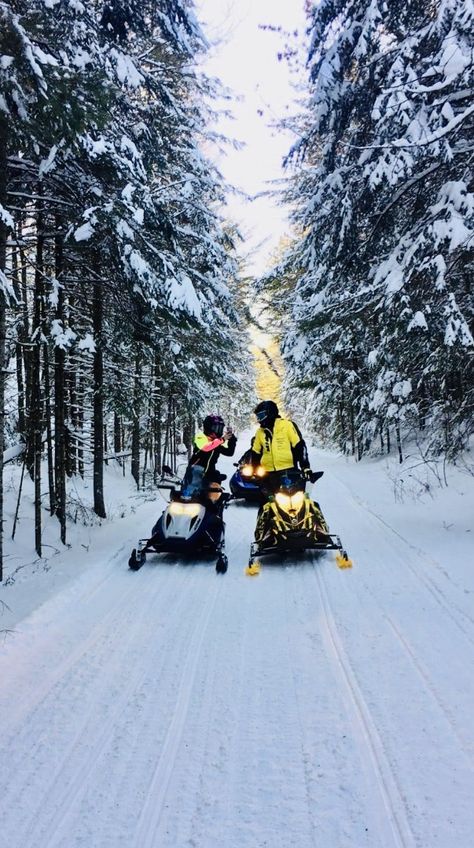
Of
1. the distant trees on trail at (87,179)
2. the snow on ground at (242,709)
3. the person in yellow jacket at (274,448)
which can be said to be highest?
the distant trees on trail at (87,179)

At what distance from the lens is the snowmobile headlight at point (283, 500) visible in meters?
6.68

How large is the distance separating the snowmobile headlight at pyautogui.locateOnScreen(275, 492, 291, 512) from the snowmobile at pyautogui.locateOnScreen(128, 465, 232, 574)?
956 millimetres

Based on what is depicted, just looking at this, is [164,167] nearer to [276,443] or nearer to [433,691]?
[276,443]

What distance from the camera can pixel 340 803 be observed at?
7.75ft

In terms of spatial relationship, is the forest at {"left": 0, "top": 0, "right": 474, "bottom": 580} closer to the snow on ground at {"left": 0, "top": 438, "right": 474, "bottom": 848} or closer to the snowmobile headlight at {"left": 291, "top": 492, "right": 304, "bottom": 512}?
the snow on ground at {"left": 0, "top": 438, "right": 474, "bottom": 848}

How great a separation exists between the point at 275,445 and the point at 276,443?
0.03 meters

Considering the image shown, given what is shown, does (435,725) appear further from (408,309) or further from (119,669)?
(408,309)

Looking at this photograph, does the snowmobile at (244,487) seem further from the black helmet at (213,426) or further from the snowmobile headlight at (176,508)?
the snowmobile headlight at (176,508)

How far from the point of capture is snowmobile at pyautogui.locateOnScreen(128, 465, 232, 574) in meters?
6.59

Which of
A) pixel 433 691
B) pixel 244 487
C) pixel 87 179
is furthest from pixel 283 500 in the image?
pixel 87 179

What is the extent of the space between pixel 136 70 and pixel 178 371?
9715mm

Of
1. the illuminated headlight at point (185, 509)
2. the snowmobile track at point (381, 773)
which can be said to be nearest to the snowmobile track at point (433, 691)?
the snowmobile track at point (381, 773)

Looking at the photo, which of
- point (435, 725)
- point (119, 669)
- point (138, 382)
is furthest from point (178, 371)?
point (435, 725)

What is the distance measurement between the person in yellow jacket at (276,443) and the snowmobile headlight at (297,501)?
41 cm
